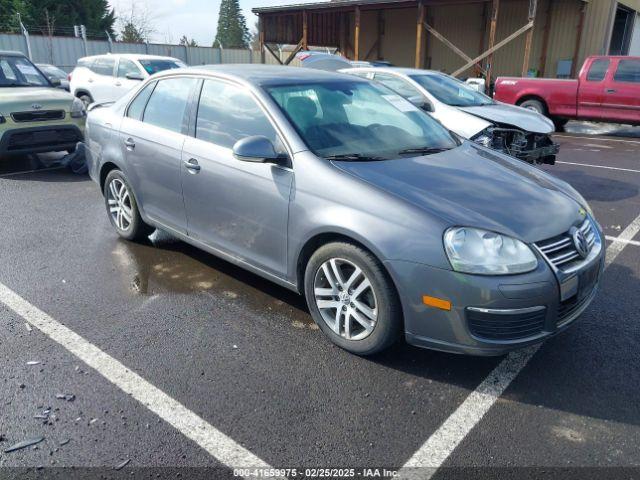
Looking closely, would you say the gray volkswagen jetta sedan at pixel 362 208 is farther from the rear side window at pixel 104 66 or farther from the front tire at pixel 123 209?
the rear side window at pixel 104 66

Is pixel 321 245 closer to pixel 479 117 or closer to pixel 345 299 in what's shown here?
pixel 345 299

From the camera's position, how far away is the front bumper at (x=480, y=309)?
277 cm

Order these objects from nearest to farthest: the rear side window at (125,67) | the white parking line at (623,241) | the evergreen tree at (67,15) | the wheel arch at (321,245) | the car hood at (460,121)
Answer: the wheel arch at (321,245)
the white parking line at (623,241)
the car hood at (460,121)
the rear side window at (125,67)
the evergreen tree at (67,15)

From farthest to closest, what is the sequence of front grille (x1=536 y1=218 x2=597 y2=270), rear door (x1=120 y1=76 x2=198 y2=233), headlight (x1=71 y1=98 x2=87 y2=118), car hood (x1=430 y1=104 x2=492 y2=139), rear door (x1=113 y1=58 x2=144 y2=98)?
rear door (x1=113 y1=58 x2=144 y2=98) → headlight (x1=71 y1=98 x2=87 y2=118) → car hood (x1=430 y1=104 x2=492 y2=139) → rear door (x1=120 y1=76 x2=198 y2=233) → front grille (x1=536 y1=218 x2=597 y2=270)

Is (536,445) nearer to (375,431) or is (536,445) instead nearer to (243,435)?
(375,431)

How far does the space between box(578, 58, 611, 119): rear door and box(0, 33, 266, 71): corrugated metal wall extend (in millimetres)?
21017

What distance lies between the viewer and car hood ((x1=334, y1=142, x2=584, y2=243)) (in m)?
2.94

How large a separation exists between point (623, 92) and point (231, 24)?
85.7m

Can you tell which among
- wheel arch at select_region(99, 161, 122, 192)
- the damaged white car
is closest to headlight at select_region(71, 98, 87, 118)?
wheel arch at select_region(99, 161, 122, 192)

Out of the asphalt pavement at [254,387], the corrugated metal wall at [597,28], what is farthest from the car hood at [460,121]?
the corrugated metal wall at [597,28]

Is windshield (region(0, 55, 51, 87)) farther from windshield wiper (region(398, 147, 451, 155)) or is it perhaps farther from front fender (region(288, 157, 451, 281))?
windshield wiper (region(398, 147, 451, 155))

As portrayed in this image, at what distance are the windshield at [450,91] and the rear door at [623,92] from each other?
5694 mm

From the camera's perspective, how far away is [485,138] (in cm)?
738

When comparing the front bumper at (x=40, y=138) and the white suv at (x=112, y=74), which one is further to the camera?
the white suv at (x=112, y=74)
